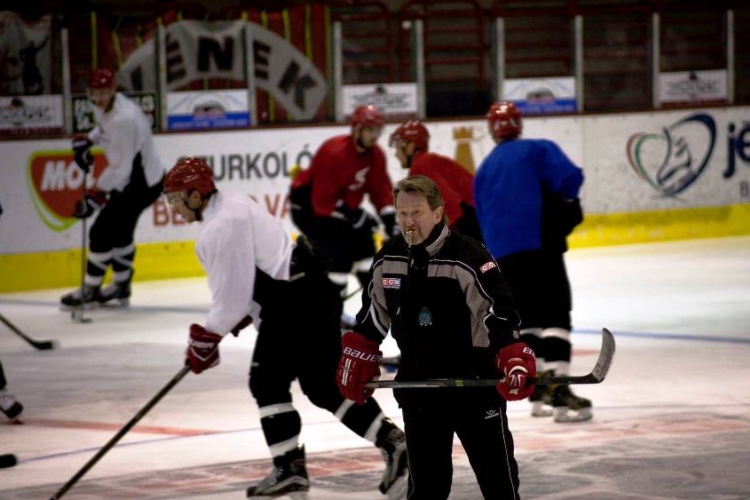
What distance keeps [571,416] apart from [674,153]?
907 centimetres

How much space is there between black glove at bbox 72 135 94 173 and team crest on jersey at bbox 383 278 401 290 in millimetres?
7772

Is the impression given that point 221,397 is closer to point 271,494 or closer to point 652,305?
point 271,494

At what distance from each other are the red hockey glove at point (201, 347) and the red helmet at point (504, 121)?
2.44 meters

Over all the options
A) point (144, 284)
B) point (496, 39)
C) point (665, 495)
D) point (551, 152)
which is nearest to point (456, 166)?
point (551, 152)

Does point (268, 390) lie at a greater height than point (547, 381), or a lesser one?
lesser

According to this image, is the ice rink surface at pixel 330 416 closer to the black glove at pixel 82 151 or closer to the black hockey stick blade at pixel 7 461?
the black hockey stick blade at pixel 7 461

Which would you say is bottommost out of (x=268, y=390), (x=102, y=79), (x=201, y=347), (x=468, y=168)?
(x=268, y=390)

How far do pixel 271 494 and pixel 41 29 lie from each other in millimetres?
8585

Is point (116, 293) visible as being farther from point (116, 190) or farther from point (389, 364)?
point (389, 364)

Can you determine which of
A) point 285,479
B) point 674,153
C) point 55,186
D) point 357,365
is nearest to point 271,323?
point 285,479

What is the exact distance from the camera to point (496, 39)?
52.1 ft

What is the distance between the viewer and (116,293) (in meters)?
12.8

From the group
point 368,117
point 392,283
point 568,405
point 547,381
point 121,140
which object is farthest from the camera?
point 121,140

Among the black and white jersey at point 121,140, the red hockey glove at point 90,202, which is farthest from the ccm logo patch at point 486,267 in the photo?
the red hockey glove at point 90,202
